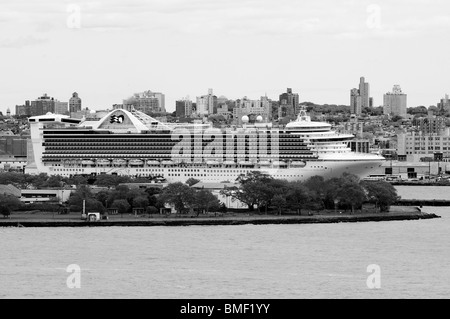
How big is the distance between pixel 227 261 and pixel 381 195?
14.6 metres

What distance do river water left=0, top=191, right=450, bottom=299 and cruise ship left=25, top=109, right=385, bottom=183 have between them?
14115 mm

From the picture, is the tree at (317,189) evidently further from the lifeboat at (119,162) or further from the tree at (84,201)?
the lifeboat at (119,162)

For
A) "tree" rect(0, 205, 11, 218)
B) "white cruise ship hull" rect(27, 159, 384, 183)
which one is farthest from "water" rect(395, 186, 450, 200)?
"tree" rect(0, 205, 11, 218)

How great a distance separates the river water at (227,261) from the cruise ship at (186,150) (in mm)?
14115

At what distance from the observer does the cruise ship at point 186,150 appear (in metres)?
52.4

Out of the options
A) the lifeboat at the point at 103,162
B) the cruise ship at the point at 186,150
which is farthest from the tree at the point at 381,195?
the lifeboat at the point at 103,162

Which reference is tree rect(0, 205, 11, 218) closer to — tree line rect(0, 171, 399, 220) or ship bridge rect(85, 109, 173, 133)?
tree line rect(0, 171, 399, 220)

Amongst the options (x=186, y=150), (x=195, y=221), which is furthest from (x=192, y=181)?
(x=195, y=221)

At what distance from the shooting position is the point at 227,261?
2955 cm

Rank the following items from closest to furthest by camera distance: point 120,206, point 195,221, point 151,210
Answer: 1. point 195,221
2. point 151,210
3. point 120,206

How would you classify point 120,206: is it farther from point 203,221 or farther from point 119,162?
point 119,162

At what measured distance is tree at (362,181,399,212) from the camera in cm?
4344
